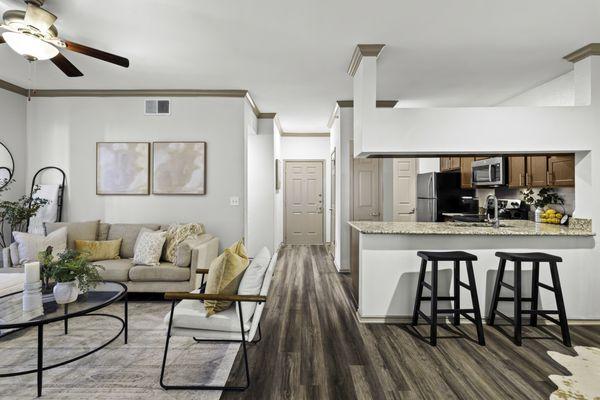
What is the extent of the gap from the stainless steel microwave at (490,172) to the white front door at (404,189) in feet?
4.45

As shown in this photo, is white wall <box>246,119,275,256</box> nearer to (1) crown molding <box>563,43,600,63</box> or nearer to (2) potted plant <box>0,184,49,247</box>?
(2) potted plant <box>0,184,49,247</box>

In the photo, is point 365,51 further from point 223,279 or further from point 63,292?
point 63,292

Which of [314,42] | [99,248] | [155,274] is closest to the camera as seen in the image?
[314,42]

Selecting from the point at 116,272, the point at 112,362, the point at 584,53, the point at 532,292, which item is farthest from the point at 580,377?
the point at 116,272

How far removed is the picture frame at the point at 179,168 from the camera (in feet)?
15.2

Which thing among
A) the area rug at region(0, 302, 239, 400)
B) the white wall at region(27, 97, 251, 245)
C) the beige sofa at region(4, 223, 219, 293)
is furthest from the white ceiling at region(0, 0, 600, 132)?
the area rug at region(0, 302, 239, 400)

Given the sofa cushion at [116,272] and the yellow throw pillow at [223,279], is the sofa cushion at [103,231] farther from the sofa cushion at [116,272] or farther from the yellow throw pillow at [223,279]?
the yellow throw pillow at [223,279]

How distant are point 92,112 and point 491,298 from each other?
5340mm

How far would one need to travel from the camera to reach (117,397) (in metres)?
2.04

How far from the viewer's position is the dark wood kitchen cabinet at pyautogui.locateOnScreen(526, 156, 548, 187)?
3.95m

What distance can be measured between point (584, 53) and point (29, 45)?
190 inches

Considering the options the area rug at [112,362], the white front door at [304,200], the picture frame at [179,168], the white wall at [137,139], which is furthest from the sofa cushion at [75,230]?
the white front door at [304,200]

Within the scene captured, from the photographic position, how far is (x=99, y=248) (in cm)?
398

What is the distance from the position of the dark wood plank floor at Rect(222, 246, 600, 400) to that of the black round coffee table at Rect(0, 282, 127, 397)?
1084mm
